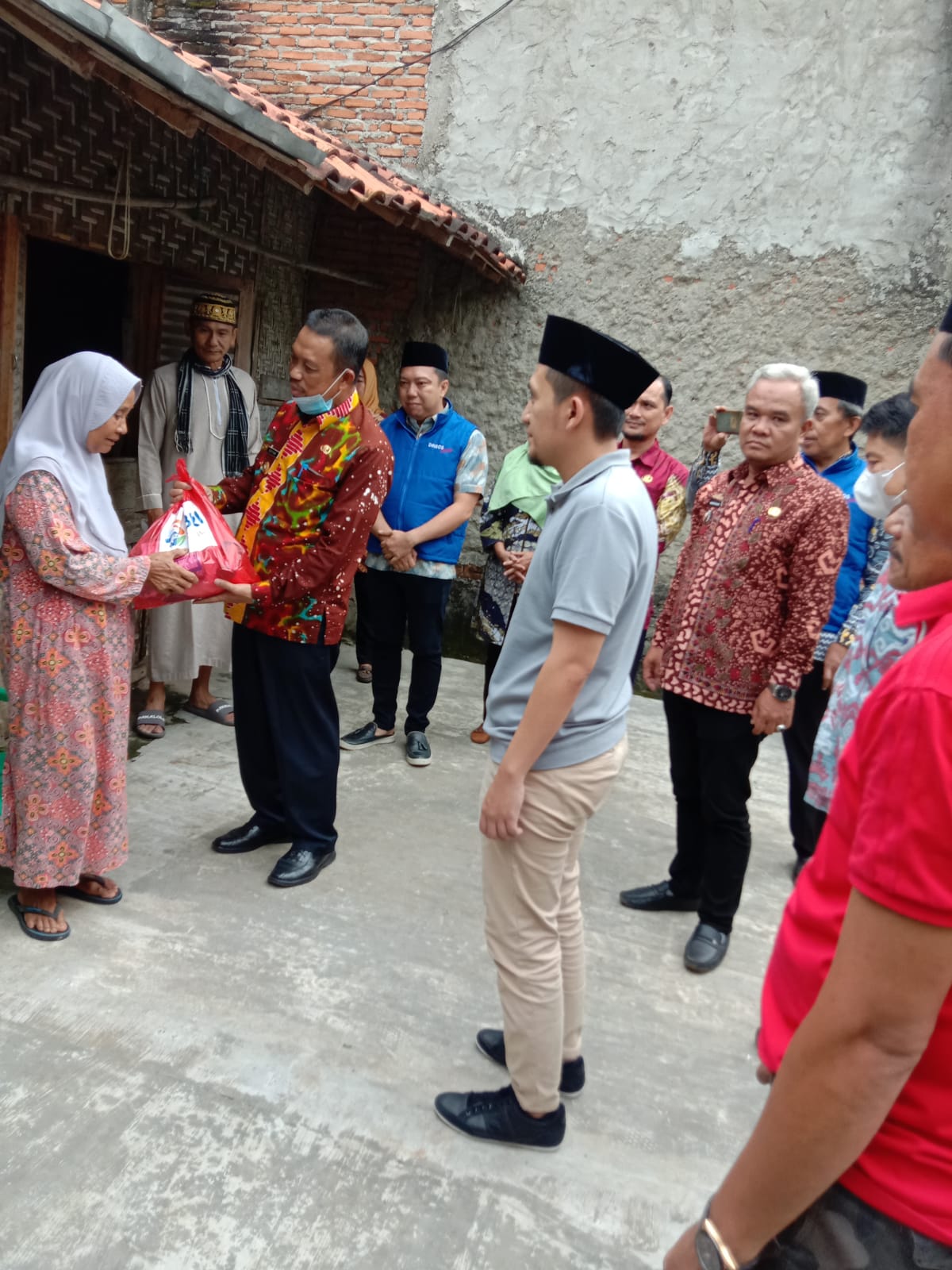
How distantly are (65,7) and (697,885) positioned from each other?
3185 millimetres

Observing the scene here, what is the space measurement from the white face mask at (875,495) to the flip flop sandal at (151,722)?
315cm

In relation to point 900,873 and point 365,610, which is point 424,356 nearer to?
point 365,610

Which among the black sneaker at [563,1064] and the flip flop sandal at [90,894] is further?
the flip flop sandal at [90,894]

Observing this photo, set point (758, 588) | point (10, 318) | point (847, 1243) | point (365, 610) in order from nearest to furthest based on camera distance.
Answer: point (847, 1243) → point (758, 588) → point (10, 318) → point (365, 610)

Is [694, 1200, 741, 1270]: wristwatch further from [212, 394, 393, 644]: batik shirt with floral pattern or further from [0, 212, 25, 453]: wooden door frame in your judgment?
[0, 212, 25, 453]: wooden door frame

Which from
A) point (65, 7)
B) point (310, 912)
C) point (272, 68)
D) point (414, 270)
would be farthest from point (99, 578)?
point (272, 68)

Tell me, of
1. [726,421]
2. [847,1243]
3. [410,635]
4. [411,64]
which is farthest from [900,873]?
[411,64]

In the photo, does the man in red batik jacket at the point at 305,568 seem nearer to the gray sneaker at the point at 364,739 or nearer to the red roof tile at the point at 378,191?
the red roof tile at the point at 378,191

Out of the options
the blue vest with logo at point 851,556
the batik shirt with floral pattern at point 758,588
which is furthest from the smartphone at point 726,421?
the batik shirt with floral pattern at point 758,588

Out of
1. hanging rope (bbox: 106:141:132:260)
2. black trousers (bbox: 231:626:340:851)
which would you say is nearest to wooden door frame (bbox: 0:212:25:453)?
hanging rope (bbox: 106:141:132:260)

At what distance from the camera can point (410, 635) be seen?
4656 millimetres

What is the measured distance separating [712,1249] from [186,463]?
413 centimetres

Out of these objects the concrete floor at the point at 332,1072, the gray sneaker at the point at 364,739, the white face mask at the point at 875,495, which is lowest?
the concrete floor at the point at 332,1072

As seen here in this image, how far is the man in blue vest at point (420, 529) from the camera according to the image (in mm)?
4582
